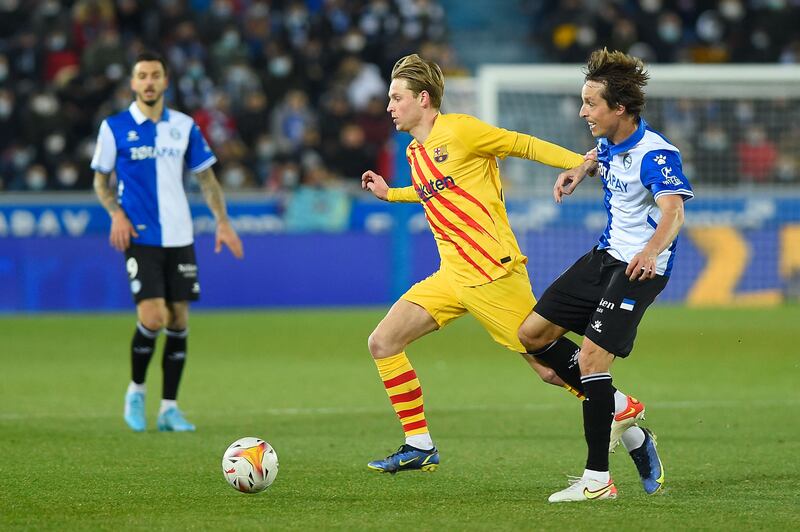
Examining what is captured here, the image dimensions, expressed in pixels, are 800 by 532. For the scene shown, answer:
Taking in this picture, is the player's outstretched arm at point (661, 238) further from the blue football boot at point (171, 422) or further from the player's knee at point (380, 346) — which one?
the blue football boot at point (171, 422)

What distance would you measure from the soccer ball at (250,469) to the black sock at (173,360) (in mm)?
2528

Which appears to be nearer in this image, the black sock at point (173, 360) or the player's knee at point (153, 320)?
the player's knee at point (153, 320)

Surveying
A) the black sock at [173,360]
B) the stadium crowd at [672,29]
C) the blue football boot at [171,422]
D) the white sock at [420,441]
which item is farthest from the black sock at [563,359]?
the stadium crowd at [672,29]

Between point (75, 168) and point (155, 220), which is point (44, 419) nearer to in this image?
point (155, 220)

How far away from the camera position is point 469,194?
22.0ft

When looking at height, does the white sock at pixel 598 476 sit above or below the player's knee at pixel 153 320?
below

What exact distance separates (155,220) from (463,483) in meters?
3.09

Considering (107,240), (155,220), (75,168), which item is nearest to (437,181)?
(155,220)

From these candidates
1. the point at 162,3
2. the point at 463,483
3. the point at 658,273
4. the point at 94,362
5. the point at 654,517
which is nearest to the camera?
the point at 654,517

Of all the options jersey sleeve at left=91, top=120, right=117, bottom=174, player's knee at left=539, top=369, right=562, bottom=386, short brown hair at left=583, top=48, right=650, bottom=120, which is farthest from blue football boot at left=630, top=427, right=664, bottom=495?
jersey sleeve at left=91, top=120, right=117, bottom=174

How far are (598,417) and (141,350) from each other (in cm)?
365

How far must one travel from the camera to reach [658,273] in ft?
20.1

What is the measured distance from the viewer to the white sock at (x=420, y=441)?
22.0ft

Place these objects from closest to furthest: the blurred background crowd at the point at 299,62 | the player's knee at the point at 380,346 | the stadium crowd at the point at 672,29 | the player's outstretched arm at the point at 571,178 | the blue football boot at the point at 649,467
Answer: the blue football boot at the point at 649,467 → the player's outstretched arm at the point at 571,178 → the player's knee at the point at 380,346 → the blurred background crowd at the point at 299,62 → the stadium crowd at the point at 672,29
